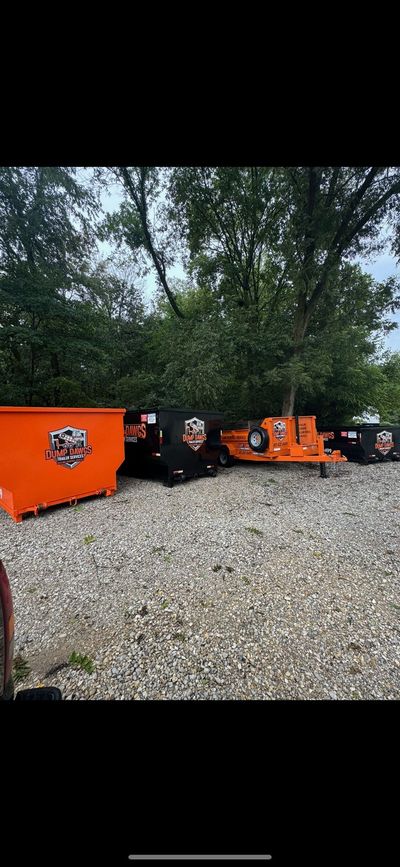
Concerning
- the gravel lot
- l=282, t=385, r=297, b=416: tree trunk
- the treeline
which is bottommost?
the gravel lot

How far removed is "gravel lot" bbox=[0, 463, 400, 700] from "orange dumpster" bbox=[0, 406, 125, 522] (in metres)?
0.34

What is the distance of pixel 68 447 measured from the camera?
4.32 m

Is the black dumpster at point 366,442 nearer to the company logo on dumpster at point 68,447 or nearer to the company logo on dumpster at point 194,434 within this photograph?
the company logo on dumpster at point 194,434

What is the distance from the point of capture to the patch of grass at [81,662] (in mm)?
1642

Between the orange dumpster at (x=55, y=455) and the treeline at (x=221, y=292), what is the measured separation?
3.22m

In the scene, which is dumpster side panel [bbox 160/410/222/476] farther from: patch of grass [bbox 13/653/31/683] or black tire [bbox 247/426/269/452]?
patch of grass [bbox 13/653/31/683]

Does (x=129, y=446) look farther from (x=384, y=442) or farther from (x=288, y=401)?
(x=384, y=442)

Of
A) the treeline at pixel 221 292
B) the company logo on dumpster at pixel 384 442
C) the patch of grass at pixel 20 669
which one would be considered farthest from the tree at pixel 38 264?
the company logo on dumpster at pixel 384 442

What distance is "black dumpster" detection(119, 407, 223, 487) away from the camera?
17.8ft

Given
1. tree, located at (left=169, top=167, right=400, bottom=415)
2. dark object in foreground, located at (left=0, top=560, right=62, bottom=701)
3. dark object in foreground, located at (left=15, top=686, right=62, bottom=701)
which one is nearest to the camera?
dark object in foreground, located at (left=0, top=560, right=62, bottom=701)

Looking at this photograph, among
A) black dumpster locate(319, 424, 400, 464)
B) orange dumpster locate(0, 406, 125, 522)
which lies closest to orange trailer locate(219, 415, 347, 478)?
black dumpster locate(319, 424, 400, 464)

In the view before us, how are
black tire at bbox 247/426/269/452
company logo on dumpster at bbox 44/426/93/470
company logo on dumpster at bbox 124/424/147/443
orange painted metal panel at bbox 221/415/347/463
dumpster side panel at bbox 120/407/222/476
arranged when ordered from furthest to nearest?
1. black tire at bbox 247/426/269/452
2. orange painted metal panel at bbox 221/415/347/463
3. company logo on dumpster at bbox 124/424/147/443
4. dumpster side panel at bbox 120/407/222/476
5. company logo on dumpster at bbox 44/426/93/470

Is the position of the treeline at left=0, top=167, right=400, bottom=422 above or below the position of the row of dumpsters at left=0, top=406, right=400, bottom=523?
above
